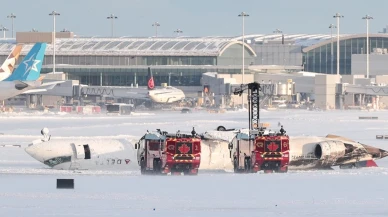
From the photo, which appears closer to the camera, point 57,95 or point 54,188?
point 54,188

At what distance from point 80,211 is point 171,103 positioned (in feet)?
475

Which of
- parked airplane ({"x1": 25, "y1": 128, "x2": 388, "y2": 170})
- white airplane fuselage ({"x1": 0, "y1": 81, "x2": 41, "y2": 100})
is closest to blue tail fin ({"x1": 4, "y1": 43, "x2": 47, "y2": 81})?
white airplane fuselage ({"x1": 0, "y1": 81, "x2": 41, "y2": 100})

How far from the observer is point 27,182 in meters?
50.5

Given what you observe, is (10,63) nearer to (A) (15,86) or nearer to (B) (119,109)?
(B) (119,109)

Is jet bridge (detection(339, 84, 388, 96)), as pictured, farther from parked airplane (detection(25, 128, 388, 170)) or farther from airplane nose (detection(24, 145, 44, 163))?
airplane nose (detection(24, 145, 44, 163))

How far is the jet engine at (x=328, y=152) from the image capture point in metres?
59.4

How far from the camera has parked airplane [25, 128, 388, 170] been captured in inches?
2309

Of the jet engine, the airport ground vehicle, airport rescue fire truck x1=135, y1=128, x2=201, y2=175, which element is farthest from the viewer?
the airport ground vehicle

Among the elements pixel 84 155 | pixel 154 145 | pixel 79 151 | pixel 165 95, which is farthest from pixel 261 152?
pixel 165 95

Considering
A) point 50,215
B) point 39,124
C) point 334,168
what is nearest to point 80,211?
point 50,215

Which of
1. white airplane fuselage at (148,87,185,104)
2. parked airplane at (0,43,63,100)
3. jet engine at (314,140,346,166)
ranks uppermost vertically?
parked airplane at (0,43,63,100)

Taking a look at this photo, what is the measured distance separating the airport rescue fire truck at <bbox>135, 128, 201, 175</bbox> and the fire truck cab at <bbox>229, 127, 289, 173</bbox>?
2.41m

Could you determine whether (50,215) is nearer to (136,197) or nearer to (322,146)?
(136,197)

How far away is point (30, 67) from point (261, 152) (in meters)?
75.8
